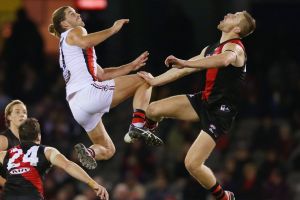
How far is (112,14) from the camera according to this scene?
66.7 ft

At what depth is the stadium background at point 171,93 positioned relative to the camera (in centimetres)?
1546

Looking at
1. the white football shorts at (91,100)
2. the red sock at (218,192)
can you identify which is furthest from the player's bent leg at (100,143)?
the red sock at (218,192)

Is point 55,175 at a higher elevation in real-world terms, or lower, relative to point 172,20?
lower

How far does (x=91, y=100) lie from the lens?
1021cm

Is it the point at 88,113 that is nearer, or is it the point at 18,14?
the point at 88,113

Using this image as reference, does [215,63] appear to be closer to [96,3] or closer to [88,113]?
[88,113]

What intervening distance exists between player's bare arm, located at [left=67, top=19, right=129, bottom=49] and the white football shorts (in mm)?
492

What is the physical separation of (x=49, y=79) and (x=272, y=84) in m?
4.51

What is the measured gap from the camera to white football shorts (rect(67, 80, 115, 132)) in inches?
402

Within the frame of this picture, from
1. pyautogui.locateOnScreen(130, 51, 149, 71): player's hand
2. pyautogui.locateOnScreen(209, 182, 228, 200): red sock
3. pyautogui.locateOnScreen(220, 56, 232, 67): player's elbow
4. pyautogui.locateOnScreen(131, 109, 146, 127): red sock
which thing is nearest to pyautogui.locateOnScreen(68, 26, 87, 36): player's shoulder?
pyautogui.locateOnScreen(130, 51, 149, 71): player's hand

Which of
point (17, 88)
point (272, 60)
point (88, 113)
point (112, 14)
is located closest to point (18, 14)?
point (17, 88)

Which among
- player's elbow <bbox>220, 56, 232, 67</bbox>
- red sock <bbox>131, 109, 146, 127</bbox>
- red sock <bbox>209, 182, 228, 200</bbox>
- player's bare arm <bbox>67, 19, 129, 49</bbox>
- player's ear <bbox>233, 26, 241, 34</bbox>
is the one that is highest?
player's bare arm <bbox>67, 19, 129, 49</bbox>

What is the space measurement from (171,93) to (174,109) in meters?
7.13

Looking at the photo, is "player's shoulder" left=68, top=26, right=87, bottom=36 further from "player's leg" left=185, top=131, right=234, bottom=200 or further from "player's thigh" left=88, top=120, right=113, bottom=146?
"player's leg" left=185, top=131, right=234, bottom=200
